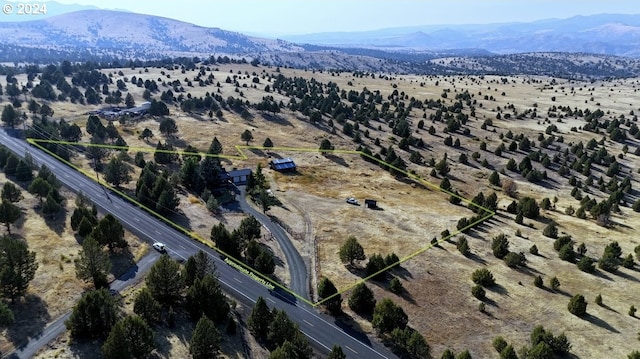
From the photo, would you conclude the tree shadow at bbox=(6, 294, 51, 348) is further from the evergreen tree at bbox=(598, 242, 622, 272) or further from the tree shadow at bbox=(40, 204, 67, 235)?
the evergreen tree at bbox=(598, 242, 622, 272)

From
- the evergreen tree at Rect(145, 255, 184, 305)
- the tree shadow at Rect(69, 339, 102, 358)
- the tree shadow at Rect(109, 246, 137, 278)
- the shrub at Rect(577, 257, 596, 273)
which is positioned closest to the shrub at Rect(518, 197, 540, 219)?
the shrub at Rect(577, 257, 596, 273)

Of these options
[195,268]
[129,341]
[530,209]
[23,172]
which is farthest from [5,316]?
[530,209]

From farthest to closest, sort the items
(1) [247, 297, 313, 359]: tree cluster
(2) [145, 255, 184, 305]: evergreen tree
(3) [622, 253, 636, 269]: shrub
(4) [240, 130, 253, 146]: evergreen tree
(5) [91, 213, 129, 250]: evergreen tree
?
1. (4) [240, 130, 253, 146]: evergreen tree
2. (3) [622, 253, 636, 269]: shrub
3. (5) [91, 213, 129, 250]: evergreen tree
4. (2) [145, 255, 184, 305]: evergreen tree
5. (1) [247, 297, 313, 359]: tree cluster

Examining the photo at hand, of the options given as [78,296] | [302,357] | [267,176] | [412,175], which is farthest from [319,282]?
[412,175]

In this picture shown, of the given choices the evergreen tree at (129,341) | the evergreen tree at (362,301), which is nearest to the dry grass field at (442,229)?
the evergreen tree at (362,301)

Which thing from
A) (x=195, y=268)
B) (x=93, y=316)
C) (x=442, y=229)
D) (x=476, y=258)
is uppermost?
(x=195, y=268)

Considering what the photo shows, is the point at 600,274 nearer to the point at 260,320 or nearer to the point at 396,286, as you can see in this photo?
the point at 396,286

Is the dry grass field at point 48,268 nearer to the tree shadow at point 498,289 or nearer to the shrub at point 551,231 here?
the tree shadow at point 498,289

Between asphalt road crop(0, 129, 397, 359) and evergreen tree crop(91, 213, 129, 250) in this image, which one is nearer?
asphalt road crop(0, 129, 397, 359)
